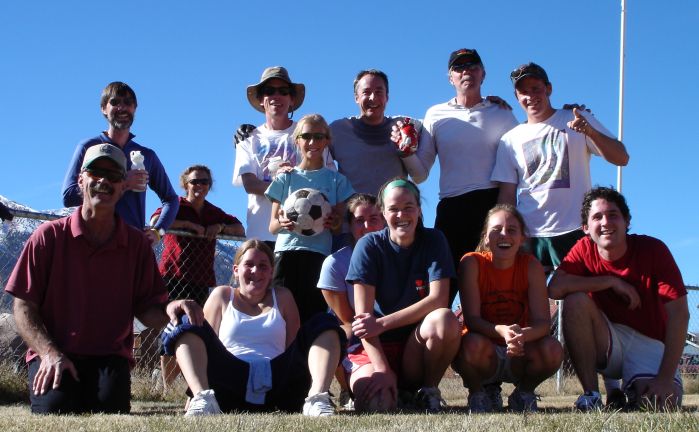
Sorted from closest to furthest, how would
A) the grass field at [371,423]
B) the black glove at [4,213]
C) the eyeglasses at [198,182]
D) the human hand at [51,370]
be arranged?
the grass field at [371,423], the human hand at [51,370], the black glove at [4,213], the eyeglasses at [198,182]

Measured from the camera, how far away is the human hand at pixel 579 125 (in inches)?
229

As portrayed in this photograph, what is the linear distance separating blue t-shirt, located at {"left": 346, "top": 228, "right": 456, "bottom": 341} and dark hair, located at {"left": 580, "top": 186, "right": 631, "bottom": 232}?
0.95m

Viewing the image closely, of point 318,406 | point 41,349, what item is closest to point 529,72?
point 318,406

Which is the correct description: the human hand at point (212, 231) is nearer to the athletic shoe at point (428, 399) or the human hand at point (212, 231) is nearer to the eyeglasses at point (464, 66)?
the eyeglasses at point (464, 66)

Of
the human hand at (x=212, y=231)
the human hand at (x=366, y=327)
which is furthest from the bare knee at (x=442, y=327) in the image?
the human hand at (x=212, y=231)

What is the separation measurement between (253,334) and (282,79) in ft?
7.71

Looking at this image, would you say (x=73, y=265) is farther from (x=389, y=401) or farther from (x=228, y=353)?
(x=389, y=401)

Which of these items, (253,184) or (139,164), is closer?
(139,164)

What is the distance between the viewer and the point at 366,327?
5.02 m

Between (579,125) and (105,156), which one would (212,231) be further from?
(579,125)

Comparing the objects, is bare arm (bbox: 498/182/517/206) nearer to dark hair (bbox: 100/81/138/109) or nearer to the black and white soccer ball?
the black and white soccer ball

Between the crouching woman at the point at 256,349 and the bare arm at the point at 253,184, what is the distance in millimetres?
1157

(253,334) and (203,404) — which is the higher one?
(253,334)

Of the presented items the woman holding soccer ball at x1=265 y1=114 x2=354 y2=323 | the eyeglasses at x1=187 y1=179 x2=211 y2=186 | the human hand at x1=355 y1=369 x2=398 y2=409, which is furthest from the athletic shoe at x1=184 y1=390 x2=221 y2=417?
the eyeglasses at x1=187 y1=179 x2=211 y2=186
